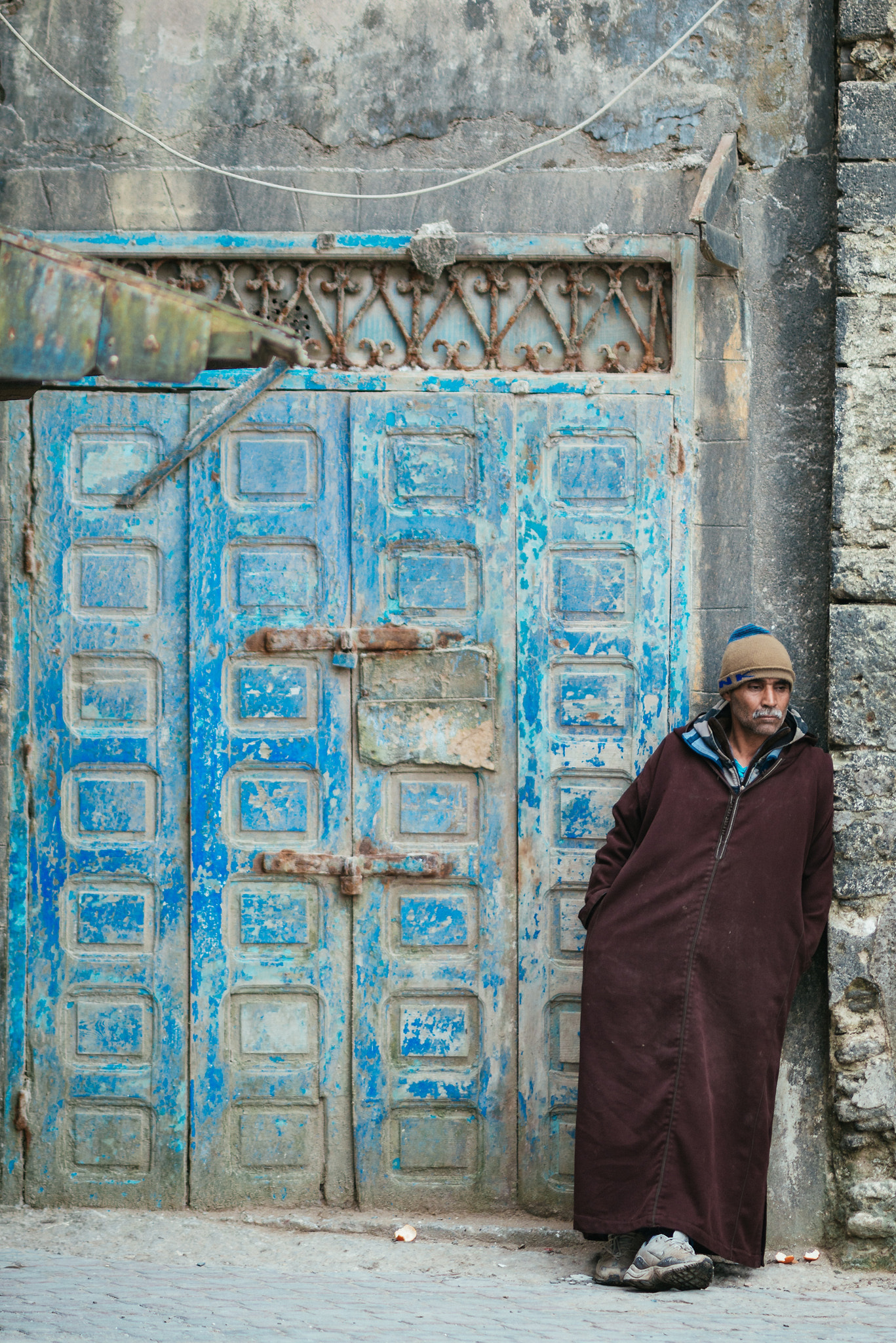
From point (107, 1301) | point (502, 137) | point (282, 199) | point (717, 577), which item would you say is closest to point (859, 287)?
point (717, 577)

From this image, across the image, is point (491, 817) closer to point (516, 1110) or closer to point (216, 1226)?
point (516, 1110)

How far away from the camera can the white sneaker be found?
3.32 meters

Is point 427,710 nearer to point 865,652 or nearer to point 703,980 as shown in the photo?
point 703,980

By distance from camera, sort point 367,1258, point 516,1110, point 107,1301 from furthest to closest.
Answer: point 516,1110 → point 367,1258 → point 107,1301

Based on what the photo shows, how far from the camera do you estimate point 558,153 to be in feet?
12.8

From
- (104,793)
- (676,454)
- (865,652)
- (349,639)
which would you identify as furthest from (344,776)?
(865,652)

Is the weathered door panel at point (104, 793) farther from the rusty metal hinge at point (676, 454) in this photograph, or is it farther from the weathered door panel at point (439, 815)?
the rusty metal hinge at point (676, 454)

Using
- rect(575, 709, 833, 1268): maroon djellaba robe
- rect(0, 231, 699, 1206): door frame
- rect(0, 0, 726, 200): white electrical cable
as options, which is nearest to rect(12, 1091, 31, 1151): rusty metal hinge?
rect(0, 231, 699, 1206): door frame

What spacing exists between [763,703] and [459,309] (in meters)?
1.54

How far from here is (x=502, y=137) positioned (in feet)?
12.8

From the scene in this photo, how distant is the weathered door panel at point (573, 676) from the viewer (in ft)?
12.8

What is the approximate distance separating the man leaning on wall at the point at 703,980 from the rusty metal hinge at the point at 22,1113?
5.53ft

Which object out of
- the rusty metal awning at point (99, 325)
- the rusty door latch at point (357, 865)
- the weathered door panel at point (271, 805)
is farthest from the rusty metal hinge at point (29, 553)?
the rusty metal awning at point (99, 325)

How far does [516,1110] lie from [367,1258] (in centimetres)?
61
